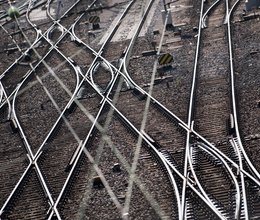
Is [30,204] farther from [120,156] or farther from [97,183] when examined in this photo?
[120,156]

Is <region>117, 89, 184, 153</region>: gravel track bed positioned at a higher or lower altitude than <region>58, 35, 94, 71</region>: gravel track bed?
higher

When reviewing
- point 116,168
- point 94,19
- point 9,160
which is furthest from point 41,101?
point 94,19

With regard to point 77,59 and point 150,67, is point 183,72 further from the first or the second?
point 77,59

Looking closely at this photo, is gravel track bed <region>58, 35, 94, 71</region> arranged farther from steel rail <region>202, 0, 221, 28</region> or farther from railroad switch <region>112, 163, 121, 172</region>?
railroad switch <region>112, 163, 121, 172</region>

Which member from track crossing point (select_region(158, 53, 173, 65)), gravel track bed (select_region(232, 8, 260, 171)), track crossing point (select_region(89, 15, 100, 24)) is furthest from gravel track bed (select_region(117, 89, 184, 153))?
track crossing point (select_region(89, 15, 100, 24))

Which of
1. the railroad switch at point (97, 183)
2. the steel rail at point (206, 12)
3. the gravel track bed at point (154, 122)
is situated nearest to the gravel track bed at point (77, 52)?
the gravel track bed at point (154, 122)

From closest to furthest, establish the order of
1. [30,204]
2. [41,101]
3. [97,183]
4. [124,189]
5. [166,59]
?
[124,189]
[30,204]
[97,183]
[41,101]
[166,59]

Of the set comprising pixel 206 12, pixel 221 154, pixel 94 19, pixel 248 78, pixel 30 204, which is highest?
pixel 30 204

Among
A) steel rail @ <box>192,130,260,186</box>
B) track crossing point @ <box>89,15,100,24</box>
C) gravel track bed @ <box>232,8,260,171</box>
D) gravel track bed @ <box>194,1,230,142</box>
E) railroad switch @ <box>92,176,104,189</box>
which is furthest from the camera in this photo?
track crossing point @ <box>89,15,100,24</box>

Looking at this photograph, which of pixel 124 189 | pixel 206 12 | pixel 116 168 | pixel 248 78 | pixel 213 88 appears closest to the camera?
pixel 124 189

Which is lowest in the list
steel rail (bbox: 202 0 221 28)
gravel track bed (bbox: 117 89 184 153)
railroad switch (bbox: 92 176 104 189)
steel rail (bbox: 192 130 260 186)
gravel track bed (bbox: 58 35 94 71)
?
steel rail (bbox: 202 0 221 28)

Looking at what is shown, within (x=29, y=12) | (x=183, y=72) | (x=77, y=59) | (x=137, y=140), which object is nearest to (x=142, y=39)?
(x=77, y=59)
